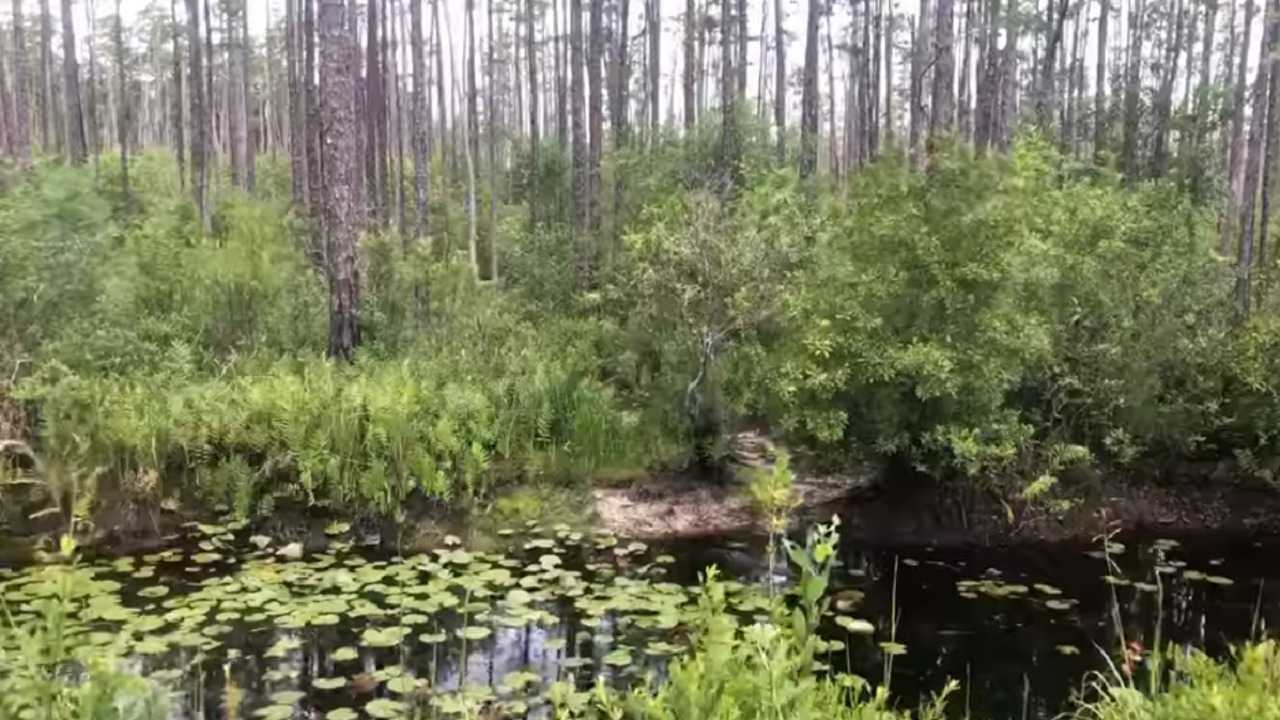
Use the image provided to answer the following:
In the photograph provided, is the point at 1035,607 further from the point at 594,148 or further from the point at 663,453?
the point at 594,148

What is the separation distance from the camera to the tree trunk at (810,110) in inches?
632

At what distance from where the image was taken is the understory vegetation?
778 cm

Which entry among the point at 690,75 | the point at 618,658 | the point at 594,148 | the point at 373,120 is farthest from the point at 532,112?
the point at 618,658

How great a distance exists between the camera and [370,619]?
19.5 feet

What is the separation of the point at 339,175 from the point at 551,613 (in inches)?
228

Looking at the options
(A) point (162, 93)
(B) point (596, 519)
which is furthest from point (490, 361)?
(A) point (162, 93)

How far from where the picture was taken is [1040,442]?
8.68 meters

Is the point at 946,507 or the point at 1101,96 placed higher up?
the point at 1101,96

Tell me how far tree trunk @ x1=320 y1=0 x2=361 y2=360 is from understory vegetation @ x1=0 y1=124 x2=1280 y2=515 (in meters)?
0.50

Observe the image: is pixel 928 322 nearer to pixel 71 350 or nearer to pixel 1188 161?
pixel 71 350

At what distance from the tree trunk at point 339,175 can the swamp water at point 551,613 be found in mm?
3309

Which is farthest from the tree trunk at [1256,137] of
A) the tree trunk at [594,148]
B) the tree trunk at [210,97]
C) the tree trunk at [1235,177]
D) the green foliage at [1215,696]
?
the tree trunk at [210,97]

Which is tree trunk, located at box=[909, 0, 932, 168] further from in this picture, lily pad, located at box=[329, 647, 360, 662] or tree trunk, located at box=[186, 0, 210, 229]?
tree trunk, located at box=[186, 0, 210, 229]

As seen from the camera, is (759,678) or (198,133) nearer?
(759,678)
